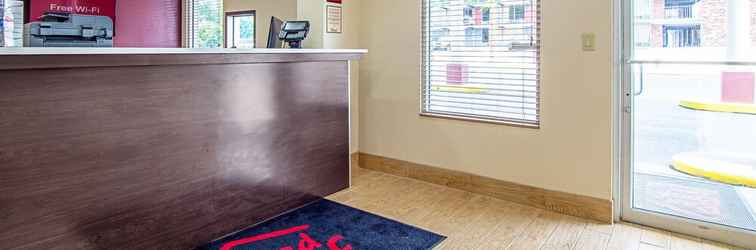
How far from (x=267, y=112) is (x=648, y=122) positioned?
2.27m

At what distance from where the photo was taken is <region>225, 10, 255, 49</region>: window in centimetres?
581

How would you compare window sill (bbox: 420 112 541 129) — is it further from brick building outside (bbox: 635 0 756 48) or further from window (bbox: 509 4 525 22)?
brick building outside (bbox: 635 0 756 48)

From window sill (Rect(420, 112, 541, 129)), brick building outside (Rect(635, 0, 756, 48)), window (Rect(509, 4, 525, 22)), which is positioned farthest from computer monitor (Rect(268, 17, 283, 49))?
brick building outside (Rect(635, 0, 756, 48))

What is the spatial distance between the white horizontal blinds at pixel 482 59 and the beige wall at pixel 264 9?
2.09 m

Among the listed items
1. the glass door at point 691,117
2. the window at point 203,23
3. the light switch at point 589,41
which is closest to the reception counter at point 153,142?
the light switch at point 589,41

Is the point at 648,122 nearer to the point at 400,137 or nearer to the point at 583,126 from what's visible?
the point at 583,126

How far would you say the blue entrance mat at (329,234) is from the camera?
8.45 ft

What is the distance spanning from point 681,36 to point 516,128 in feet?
3.58

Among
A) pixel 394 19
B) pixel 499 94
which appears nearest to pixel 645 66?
pixel 499 94

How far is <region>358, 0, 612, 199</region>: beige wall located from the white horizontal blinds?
9 cm

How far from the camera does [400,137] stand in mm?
3955

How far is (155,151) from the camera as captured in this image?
7.64 feet

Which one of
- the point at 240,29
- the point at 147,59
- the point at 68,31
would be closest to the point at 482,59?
the point at 147,59

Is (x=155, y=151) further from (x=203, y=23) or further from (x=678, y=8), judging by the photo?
(x=203, y=23)
